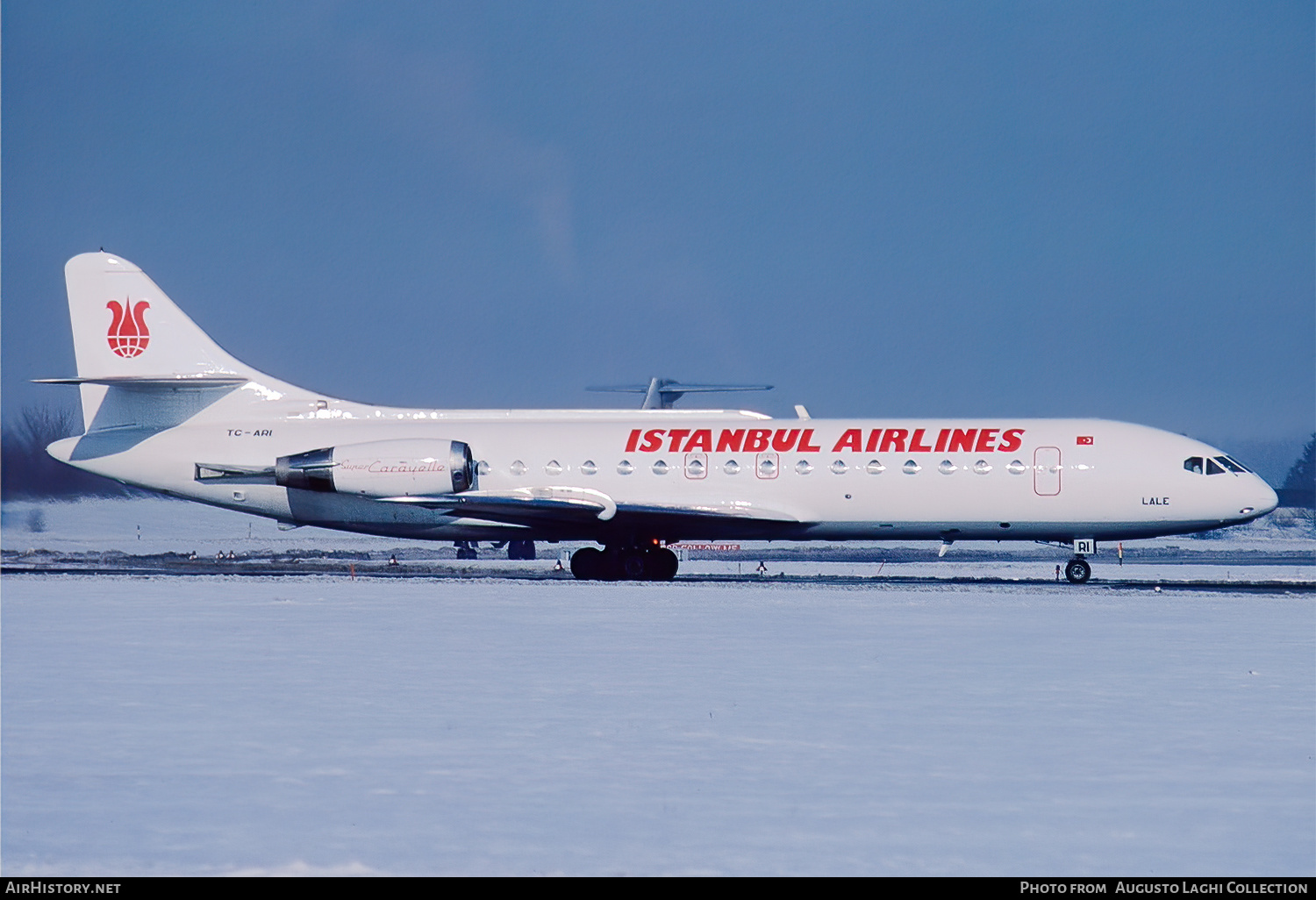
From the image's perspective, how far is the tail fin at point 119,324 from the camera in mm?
31297

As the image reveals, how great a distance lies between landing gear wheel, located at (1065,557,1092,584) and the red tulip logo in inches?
853

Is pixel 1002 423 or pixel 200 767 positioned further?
pixel 1002 423

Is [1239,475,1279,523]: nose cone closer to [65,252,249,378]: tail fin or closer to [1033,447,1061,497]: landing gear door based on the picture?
[1033,447,1061,497]: landing gear door

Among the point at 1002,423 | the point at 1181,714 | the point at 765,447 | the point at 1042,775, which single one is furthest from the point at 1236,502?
the point at 1042,775

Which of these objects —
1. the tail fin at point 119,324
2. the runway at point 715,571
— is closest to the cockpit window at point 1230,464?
the runway at point 715,571

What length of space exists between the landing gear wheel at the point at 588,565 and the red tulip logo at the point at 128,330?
1142 cm

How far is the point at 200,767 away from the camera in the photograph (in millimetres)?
8523

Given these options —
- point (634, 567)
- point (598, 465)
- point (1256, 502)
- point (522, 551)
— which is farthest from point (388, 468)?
point (1256, 502)

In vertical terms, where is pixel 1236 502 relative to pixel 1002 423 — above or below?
below

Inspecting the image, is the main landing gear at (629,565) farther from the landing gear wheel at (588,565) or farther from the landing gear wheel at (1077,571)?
the landing gear wheel at (1077,571)

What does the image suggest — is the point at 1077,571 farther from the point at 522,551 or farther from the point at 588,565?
the point at 522,551

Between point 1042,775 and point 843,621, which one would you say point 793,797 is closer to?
point 1042,775

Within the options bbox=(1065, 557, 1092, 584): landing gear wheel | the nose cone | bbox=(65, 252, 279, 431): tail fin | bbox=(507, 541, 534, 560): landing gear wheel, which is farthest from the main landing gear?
the nose cone
